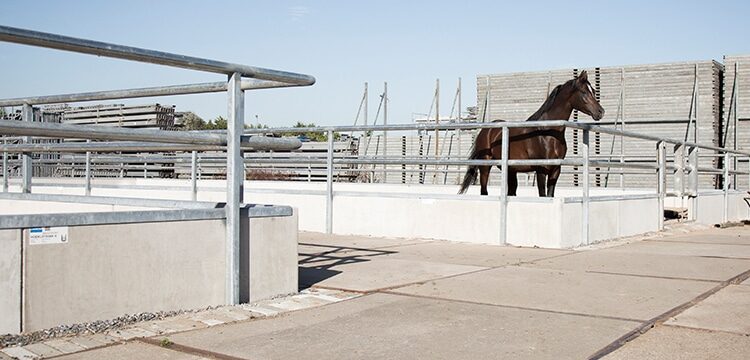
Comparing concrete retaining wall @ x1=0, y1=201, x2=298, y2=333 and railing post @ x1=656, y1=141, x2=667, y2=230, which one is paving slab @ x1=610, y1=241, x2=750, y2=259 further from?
concrete retaining wall @ x1=0, y1=201, x2=298, y2=333

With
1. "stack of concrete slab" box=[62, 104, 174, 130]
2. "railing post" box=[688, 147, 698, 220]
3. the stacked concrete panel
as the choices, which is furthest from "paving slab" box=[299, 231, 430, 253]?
the stacked concrete panel

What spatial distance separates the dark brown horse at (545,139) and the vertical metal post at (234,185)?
18.5ft

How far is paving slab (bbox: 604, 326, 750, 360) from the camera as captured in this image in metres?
3.72

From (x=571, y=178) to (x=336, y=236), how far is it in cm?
1350

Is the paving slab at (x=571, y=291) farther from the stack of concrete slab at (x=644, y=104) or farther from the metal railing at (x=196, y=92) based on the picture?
the stack of concrete slab at (x=644, y=104)

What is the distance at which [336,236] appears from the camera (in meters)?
10.3

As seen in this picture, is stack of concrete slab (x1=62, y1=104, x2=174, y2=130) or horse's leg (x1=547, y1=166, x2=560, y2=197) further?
stack of concrete slab (x1=62, y1=104, x2=174, y2=130)

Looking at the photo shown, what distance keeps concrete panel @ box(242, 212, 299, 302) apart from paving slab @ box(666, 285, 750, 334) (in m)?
2.40

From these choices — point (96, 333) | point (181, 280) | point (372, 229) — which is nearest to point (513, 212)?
point (372, 229)

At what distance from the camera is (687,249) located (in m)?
8.98

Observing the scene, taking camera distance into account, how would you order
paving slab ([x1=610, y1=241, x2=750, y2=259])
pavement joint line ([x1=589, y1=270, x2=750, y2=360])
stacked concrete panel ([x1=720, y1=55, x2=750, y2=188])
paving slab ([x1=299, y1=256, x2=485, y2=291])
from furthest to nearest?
1. stacked concrete panel ([x1=720, y1=55, x2=750, y2=188])
2. paving slab ([x1=610, y1=241, x2=750, y2=259])
3. paving slab ([x1=299, y1=256, x2=485, y2=291])
4. pavement joint line ([x1=589, y1=270, x2=750, y2=360])

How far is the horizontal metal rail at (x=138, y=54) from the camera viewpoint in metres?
3.90

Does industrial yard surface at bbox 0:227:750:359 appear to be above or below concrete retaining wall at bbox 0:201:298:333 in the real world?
below

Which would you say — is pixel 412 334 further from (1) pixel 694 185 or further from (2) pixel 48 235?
(1) pixel 694 185
